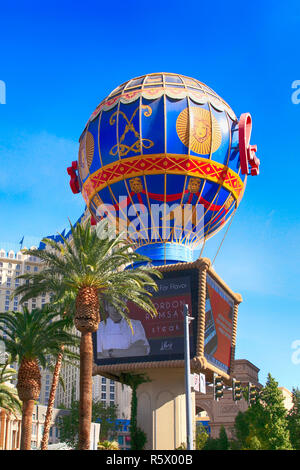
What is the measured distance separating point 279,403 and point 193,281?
764 inches

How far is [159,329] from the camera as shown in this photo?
37.1 metres

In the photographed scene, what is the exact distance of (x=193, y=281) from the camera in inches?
1454

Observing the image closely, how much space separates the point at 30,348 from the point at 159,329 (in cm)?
965

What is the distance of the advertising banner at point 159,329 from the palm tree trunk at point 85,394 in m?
10.4

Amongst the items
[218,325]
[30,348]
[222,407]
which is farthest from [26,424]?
[222,407]

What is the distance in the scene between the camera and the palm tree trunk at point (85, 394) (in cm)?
2443

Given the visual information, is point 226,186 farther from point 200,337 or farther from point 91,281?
point 91,281

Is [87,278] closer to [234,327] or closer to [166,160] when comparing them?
[166,160]

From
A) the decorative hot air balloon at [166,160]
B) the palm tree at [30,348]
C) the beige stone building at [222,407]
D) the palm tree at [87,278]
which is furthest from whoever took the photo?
the beige stone building at [222,407]

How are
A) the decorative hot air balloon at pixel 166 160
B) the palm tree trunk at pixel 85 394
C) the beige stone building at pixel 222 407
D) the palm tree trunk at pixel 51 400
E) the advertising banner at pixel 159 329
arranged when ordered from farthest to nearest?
the beige stone building at pixel 222 407
the decorative hot air balloon at pixel 166 160
the advertising banner at pixel 159 329
the palm tree trunk at pixel 51 400
the palm tree trunk at pixel 85 394
